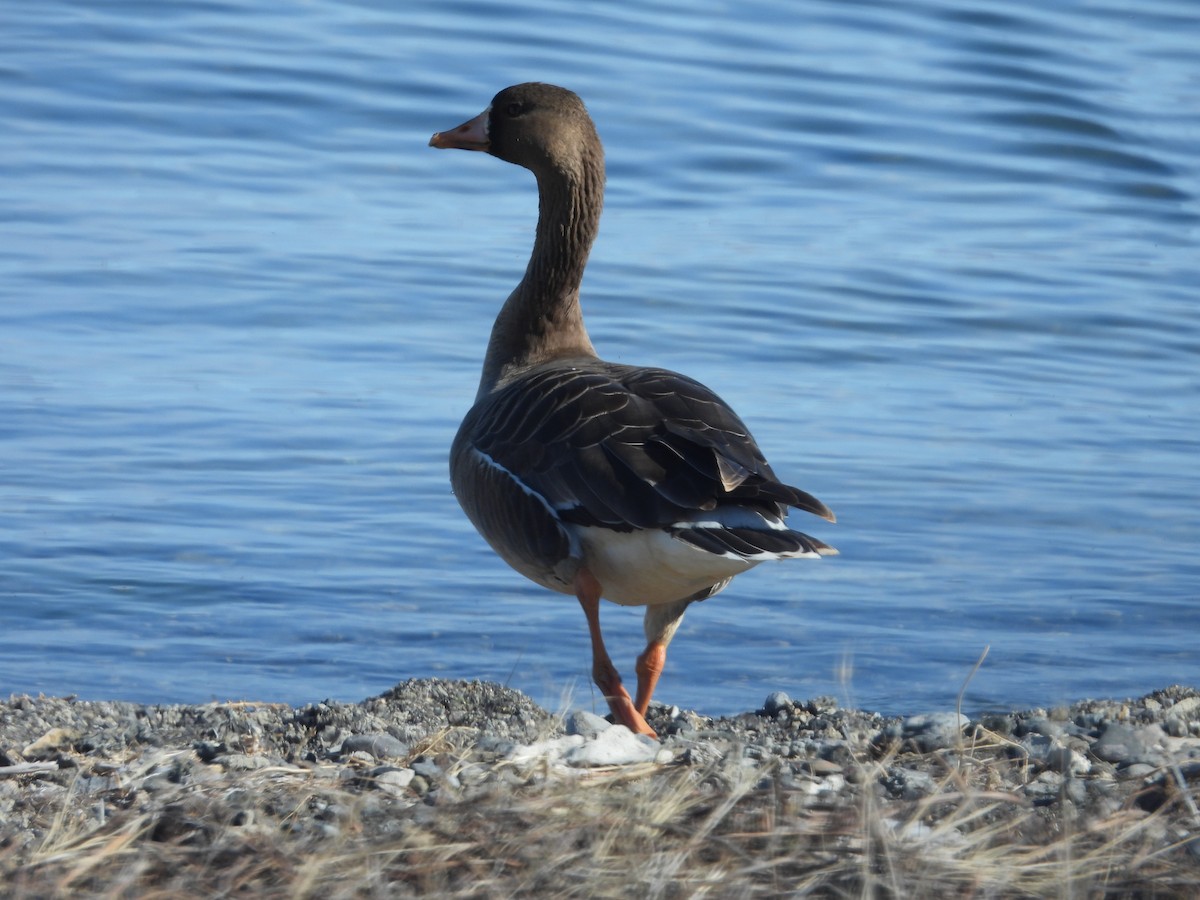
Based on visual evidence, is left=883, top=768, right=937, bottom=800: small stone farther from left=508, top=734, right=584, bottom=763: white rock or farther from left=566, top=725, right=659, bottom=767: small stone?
left=508, top=734, right=584, bottom=763: white rock

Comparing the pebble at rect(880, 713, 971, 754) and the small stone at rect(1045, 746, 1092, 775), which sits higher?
the small stone at rect(1045, 746, 1092, 775)

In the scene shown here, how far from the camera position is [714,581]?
5379mm

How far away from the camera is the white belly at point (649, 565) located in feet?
16.4

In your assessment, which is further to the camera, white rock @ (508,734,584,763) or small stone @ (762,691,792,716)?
small stone @ (762,691,792,716)

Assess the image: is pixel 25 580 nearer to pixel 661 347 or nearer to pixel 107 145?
pixel 661 347

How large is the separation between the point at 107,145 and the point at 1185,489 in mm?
10380

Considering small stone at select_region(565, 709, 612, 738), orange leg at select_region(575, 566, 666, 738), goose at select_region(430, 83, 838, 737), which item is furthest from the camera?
orange leg at select_region(575, 566, 666, 738)

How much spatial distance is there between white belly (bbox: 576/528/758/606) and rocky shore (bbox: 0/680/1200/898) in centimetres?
64

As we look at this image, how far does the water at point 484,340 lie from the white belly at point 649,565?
1.82ft

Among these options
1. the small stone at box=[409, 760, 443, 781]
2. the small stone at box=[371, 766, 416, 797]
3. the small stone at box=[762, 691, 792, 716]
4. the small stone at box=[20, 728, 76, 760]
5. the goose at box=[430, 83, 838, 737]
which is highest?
the goose at box=[430, 83, 838, 737]

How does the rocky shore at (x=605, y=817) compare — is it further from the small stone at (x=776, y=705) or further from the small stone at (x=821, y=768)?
the small stone at (x=776, y=705)

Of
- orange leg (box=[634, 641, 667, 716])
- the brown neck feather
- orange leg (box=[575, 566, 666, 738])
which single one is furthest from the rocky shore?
the brown neck feather

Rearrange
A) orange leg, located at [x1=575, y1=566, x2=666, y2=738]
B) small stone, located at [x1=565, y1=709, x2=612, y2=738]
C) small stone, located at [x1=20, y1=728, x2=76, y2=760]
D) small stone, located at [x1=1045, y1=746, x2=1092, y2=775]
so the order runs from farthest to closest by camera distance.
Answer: orange leg, located at [x1=575, y1=566, x2=666, y2=738], small stone, located at [x1=20, y1=728, x2=76, y2=760], small stone, located at [x1=565, y1=709, x2=612, y2=738], small stone, located at [x1=1045, y1=746, x2=1092, y2=775]

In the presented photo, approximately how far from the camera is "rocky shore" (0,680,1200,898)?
295 centimetres
